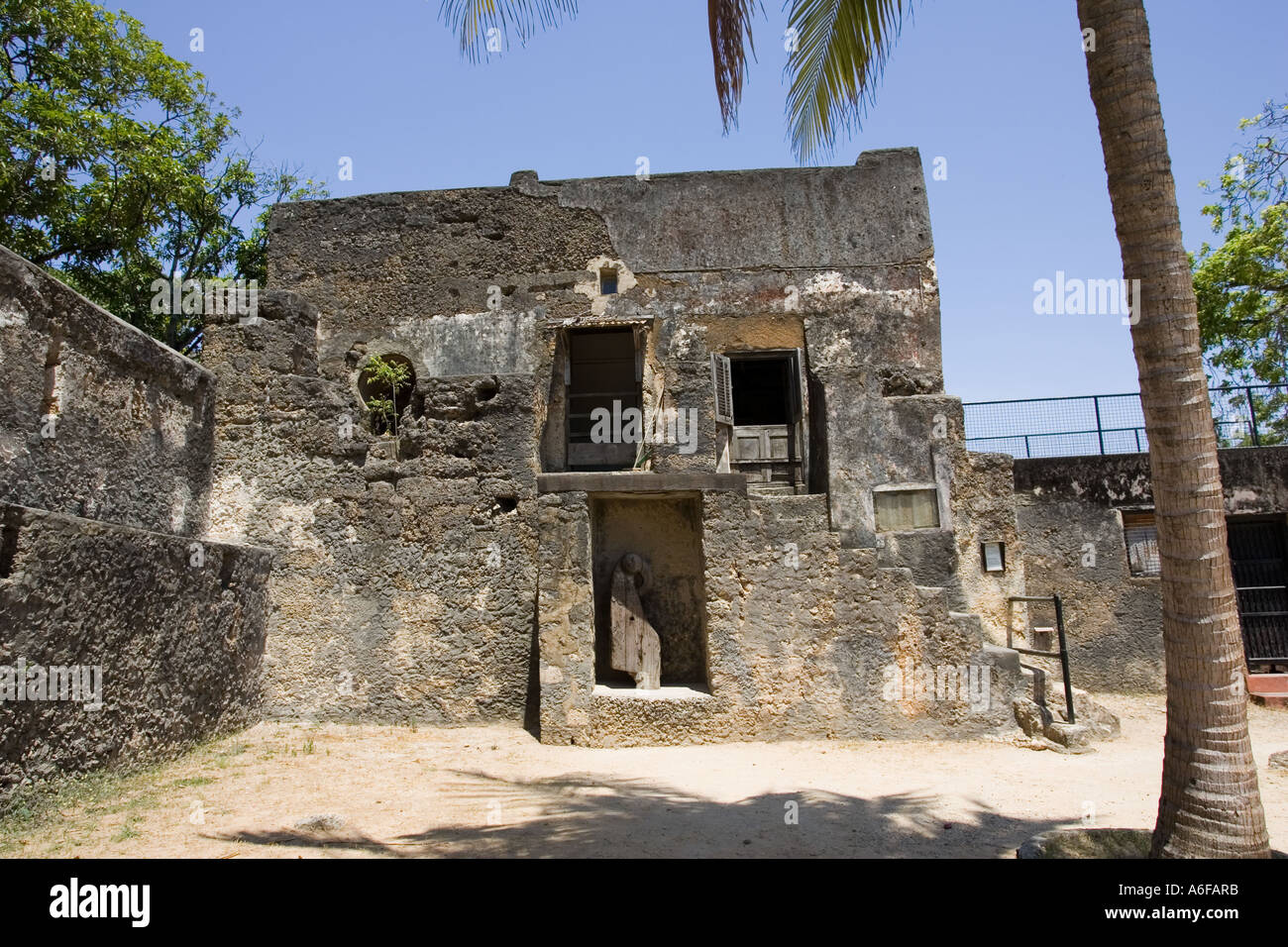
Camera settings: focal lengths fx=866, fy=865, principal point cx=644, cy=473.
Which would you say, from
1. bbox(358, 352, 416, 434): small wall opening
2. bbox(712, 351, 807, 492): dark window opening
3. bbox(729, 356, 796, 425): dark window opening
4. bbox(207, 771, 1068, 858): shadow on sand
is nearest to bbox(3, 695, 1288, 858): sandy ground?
bbox(207, 771, 1068, 858): shadow on sand

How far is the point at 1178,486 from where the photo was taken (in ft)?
12.0

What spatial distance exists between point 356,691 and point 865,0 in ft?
22.2

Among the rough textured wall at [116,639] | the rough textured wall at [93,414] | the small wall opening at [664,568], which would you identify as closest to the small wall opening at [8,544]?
the rough textured wall at [116,639]

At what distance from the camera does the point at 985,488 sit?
10.9 metres

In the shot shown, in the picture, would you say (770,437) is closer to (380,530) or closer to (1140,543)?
(1140,543)

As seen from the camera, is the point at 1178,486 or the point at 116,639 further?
the point at 116,639

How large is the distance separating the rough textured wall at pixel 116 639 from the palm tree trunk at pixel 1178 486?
5.78 m

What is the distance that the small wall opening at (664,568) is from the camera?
847cm

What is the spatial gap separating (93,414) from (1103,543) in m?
11.6

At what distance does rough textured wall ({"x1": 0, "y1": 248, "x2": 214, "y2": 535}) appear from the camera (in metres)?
5.88

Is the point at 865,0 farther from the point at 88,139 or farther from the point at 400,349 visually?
the point at 88,139

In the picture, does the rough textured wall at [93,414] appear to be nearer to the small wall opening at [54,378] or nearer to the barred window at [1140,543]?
the small wall opening at [54,378]

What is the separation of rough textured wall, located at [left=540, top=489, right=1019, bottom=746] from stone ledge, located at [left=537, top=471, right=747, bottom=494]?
0.25m

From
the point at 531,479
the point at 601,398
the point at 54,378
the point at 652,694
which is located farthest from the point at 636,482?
the point at 601,398
